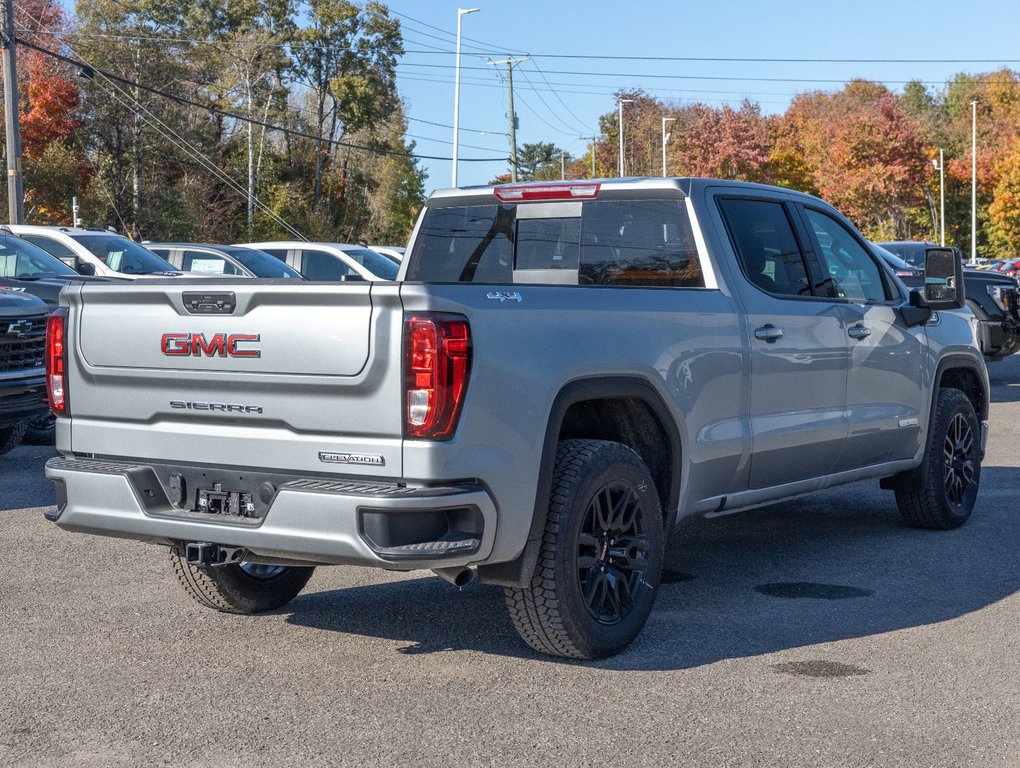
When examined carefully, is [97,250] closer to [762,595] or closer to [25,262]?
[25,262]

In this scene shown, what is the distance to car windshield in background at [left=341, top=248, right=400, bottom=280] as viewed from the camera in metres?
21.8

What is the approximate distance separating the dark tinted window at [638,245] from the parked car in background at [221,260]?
13222mm

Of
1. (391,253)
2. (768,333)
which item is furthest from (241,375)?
(391,253)

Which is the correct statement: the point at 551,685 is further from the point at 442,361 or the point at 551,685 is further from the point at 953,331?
the point at 953,331

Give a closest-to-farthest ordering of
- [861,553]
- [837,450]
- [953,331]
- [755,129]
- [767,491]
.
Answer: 1. [767,491]
2. [837,450]
3. [861,553]
4. [953,331]
5. [755,129]

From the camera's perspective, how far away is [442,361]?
4.58 m

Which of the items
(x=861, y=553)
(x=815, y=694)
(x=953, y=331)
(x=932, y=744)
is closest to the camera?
(x=932, y=744)

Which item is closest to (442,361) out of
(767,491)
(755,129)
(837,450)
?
(767,491)

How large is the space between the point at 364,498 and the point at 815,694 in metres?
1.81

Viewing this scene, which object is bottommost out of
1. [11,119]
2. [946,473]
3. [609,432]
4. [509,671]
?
[509,671]

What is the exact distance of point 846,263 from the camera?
293 inches

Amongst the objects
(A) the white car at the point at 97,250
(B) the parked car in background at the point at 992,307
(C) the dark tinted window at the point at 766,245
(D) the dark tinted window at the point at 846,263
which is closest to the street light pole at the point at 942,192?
(B) the parked car in background at the point at 992,307

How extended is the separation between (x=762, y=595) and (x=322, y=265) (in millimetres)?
16123

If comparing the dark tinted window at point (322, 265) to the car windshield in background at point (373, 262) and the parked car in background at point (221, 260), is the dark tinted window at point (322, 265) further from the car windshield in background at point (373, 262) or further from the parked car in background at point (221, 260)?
the parked car in background at point (221, 260)
